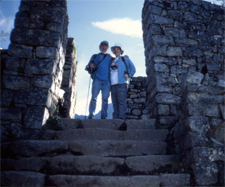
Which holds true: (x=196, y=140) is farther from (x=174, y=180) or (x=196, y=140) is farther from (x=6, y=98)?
(x=6, y=98)

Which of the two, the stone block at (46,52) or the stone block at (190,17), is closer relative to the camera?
the stone block at (46,52)

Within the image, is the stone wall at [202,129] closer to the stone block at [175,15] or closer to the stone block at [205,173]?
the stone block at [205,173]

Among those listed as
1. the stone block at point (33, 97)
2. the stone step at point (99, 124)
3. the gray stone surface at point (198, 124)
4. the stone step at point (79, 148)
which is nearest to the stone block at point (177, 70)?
the stone step at point (99, 124)

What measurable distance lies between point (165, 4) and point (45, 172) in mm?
4651

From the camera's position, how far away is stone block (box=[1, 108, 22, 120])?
3023 mm

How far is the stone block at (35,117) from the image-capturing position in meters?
3.04

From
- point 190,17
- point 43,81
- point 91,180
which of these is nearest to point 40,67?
point 43,81

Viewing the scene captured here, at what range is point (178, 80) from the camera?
416 cm

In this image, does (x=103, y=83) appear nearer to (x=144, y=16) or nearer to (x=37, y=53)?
(x=37, y=53)

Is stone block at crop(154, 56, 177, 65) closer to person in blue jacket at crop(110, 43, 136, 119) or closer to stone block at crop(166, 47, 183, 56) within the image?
stone block at crop(166, 47, 183, 56)

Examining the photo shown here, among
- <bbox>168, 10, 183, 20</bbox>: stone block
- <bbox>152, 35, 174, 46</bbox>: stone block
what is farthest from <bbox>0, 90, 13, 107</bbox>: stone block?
<bbox>168, 10, 183, 20</bbox>: stone block

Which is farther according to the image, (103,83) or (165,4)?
(165,4)

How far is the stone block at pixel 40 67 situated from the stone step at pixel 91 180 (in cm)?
172

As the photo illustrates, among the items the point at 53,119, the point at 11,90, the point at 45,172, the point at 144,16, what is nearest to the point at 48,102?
the point at 53,119
